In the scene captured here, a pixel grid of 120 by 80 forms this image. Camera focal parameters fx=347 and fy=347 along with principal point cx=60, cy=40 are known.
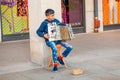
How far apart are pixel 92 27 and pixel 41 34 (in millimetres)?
7741

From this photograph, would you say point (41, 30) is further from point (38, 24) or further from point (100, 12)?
point (100, 12)

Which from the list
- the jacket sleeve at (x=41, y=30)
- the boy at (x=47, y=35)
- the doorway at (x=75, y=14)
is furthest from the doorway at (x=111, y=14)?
the jacket sleeve at (x=41, y=30)

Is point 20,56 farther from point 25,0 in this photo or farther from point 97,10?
point 97,10

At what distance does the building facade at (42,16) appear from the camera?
920 centimetres

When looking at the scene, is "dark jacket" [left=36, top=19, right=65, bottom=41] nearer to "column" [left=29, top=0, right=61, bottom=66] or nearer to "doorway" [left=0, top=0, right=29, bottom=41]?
"column" [left=29, top=0, right=61, bottom=66]

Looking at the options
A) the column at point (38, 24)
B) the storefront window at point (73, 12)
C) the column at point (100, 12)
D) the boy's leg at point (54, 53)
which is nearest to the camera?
the boy's leg at point (54, 53)

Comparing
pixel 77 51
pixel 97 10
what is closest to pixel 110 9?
pixel 97 10

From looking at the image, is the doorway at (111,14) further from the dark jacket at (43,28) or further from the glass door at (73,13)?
the dark jacket at (43,28)

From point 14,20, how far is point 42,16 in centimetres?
522

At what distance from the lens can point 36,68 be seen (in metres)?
8.95

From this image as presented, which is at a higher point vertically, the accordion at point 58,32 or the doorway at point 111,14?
the doorway at point 111,14

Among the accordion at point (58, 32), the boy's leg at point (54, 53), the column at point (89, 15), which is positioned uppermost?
the column at point (89, 15)

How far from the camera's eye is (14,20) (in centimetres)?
1409

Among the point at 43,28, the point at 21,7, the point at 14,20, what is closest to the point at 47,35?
the point at 43,28
